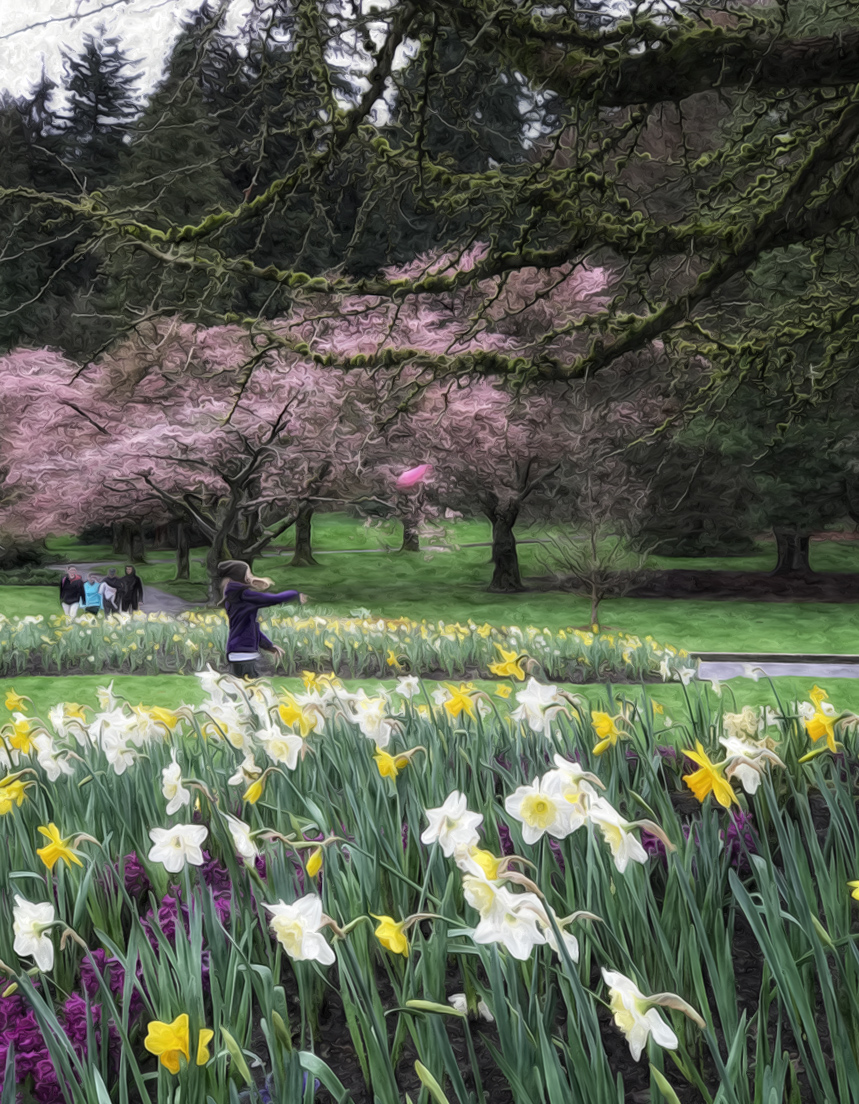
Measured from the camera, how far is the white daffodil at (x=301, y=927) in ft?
5.23

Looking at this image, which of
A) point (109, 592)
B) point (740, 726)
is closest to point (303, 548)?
point (109, 592)

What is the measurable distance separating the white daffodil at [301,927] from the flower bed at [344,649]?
6845 millimetres

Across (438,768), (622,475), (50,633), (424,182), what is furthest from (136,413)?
(438,768)

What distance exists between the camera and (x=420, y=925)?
7.69ft

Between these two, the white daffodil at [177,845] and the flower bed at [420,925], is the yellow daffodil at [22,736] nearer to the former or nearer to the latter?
the flower bed at [420,925]

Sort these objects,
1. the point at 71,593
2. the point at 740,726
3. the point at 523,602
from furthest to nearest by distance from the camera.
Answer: the point at 523,602
the point at 71,593
the point at 740,726

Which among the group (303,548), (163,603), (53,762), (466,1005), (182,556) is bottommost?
(163,603)

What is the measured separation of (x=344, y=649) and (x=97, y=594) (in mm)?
7201

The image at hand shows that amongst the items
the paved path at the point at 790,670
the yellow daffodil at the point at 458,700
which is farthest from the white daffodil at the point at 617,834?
the paved path at the point at 790,670

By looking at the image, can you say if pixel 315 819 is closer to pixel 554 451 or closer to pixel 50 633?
pixel 50 633

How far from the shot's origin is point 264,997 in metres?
1.73

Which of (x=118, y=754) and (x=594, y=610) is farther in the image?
(x=594, y=610)

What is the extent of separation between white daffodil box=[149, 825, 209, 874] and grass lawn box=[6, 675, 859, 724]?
574cm

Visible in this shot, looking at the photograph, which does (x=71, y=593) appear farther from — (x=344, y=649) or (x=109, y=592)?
(x=344, y=649)
